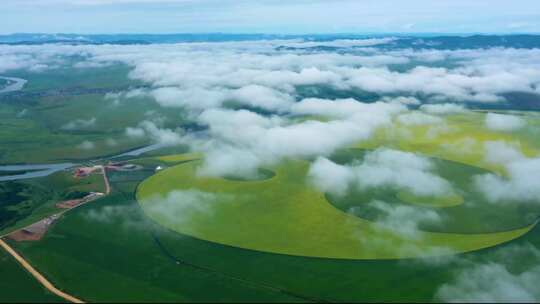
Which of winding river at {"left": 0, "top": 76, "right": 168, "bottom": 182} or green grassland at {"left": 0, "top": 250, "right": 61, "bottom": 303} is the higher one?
green grassland at {"left": 0, "top": 250, "right": 61, "bottom": 303}

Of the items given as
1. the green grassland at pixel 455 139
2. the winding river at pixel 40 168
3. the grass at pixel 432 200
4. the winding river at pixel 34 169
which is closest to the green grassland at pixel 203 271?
the grass at pixel 432 200

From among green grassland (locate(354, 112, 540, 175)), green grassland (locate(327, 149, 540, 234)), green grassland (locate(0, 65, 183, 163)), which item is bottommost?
green grassland (locate(0, 65, 183, 163))

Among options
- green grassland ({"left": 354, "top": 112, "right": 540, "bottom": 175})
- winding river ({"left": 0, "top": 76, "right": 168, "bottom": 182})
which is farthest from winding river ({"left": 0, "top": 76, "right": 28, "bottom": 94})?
green grassland ({"left": 354, "top": 112, "right": 540, "bottom": 175})

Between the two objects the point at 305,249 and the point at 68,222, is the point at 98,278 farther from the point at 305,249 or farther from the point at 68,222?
the point at 305,249

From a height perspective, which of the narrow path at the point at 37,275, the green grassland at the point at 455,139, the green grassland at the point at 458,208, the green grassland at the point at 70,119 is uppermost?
the narrow path at the point at 37,275

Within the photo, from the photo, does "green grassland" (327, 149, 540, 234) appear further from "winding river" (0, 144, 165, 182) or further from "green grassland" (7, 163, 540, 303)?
"winding river" (0, 144, 165, 182)

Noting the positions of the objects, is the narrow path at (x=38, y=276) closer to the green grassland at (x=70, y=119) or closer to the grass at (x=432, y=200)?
the grass at (x=432, y=200)

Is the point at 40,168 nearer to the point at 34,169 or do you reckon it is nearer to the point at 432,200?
the point at 34,169
